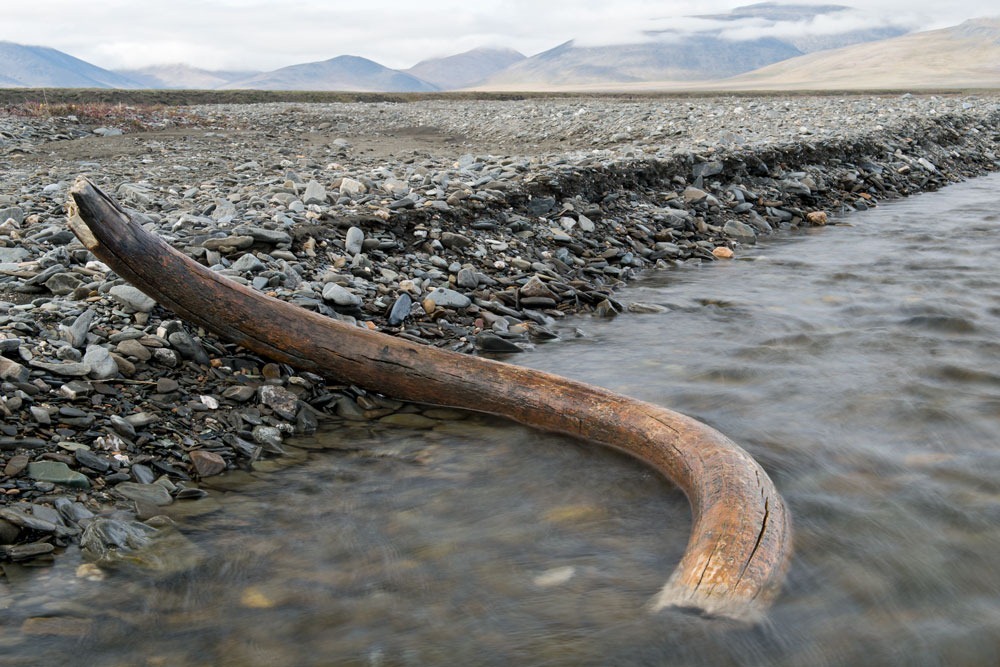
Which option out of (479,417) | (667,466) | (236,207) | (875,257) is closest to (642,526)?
(667,466)

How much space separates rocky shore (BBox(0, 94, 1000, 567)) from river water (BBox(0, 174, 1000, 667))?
0.31m

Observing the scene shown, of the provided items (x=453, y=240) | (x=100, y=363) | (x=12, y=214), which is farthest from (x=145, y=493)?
(x=12, y=214)

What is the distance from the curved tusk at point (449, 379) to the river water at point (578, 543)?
15 centimetres

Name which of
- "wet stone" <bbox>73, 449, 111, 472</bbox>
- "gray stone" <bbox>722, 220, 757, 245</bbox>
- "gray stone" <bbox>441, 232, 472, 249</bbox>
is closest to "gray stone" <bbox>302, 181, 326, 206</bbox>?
"gray stone" <bbox>441, 232, 472, 249</bbox>

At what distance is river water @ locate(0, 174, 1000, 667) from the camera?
9.62ft

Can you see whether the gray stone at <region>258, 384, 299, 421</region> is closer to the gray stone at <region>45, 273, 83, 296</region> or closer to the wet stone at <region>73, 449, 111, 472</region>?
the wet stone at <region>73, 449, 111, 472</region>

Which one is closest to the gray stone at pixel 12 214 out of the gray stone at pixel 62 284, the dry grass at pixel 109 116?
the gray stone at pixel 62 284

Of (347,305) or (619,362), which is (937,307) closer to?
(619,362)

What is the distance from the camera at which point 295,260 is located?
6.11 meters

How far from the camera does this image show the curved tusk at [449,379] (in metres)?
3.43

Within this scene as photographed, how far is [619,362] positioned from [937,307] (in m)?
3.13

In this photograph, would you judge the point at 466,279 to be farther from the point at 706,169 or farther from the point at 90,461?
the point at 706,169

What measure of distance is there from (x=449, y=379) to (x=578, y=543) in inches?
55.9

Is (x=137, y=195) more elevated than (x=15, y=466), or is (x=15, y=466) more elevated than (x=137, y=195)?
(x=137, y=195)
